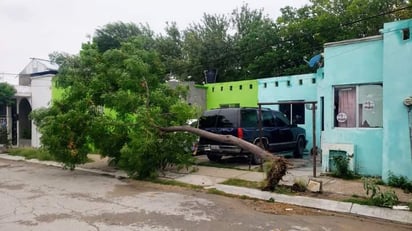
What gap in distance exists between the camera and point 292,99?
17734 millimetres

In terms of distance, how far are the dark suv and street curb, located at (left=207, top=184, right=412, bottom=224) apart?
2.77 metres

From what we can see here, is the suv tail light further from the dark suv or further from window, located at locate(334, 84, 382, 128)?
window, located at locate(334, 84, 382, 128)

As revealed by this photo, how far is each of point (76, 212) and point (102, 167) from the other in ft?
22.7

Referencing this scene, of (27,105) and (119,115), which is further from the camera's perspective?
(27,105)

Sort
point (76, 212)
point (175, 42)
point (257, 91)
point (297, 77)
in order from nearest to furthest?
1. point (76, 212)
2. point (297, 77)
3. point (257, 91)
4. point (175, 42)

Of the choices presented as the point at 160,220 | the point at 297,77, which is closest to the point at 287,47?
the point at 297,77

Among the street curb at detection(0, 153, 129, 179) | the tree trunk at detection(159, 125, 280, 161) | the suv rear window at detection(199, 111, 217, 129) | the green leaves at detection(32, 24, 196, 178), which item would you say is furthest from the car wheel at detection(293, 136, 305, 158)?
the street curb at detection(0, 153, 129, 179)

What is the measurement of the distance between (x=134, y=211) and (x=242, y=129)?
593 cm

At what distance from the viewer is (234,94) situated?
810 inches

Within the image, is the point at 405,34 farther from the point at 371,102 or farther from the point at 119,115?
the point at 119,115

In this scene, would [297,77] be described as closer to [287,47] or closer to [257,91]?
[257,91]

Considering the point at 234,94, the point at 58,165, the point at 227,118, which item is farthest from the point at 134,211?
the point at 234,94

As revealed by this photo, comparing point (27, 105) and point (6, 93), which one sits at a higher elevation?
point (6, 93)

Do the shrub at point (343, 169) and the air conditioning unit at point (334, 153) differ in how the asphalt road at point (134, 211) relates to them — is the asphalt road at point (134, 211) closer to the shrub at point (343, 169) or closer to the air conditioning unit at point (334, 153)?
the shrub at point (343, 169)
